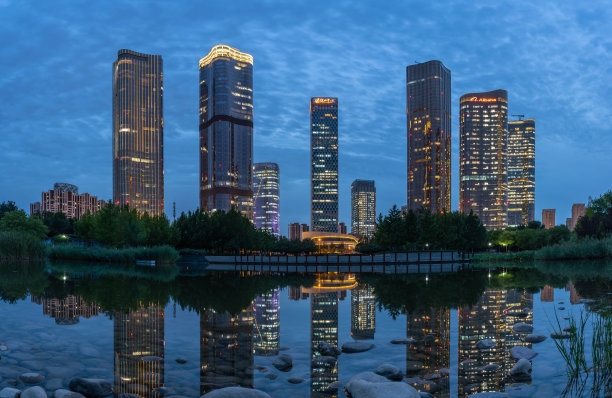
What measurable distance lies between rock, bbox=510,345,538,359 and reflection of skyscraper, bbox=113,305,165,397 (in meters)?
7.77

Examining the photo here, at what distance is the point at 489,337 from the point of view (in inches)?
493

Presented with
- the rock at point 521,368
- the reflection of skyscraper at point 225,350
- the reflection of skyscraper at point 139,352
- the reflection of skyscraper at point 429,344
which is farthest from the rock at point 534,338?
the reflection of skyscraper at point 139,352

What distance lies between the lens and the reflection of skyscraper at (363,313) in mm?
13676

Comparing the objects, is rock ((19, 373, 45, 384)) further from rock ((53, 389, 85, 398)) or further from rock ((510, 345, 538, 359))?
rock ((510, 345, 538, 359))

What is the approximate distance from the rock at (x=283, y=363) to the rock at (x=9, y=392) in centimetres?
478

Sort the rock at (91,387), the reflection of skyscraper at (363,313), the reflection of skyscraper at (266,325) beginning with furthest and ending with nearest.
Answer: the reflection of skyscraper at (363,313)
the reflection of skyscraper at (266,325)
the rock at (91,387)

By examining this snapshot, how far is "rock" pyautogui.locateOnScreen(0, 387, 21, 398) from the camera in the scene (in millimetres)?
7477

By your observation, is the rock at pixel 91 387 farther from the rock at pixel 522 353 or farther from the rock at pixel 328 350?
the rock at pixel 522 353

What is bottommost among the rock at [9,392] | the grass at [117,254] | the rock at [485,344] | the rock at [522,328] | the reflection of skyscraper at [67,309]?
the grass at [117,254]

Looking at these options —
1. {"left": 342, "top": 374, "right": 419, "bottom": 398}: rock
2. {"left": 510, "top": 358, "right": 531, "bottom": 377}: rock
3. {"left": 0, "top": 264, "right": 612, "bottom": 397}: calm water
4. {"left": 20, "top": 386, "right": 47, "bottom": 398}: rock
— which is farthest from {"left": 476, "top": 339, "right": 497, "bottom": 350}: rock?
{"left": 20, "top": 386, "right": 47, "bottom": 398}: rock

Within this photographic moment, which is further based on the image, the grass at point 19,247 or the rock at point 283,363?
the grass at point 19,247

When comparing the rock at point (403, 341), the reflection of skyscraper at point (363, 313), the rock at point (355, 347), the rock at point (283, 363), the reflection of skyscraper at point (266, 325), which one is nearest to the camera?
the rock at point (283, 363)

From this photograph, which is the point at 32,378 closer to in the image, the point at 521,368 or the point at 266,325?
the point at 266,325

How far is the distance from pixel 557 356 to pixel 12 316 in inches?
703
